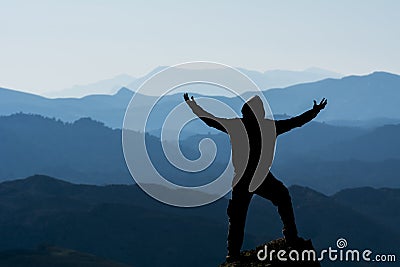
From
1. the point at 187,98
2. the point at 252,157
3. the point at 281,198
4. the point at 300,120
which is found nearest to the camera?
the point at 187,98

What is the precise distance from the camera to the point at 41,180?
16012 centimetres

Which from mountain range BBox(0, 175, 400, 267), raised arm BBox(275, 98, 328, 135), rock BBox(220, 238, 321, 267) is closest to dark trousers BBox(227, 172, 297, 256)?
rock BBox(220, 238, 321, 267)

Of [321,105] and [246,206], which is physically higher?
[321,105]

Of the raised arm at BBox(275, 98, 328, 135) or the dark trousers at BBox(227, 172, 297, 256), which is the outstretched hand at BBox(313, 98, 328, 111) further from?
the dark trousers at BBox(227, 172, 297, 256)

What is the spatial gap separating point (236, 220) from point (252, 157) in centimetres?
106

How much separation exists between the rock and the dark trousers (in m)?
0.18

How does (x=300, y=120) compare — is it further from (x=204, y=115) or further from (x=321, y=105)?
(x=204, y=115)

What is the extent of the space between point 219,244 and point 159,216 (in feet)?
58.1

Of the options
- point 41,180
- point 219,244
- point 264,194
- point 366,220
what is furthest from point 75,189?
point 264,194

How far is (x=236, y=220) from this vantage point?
9.98 m

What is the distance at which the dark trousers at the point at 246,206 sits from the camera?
984cm

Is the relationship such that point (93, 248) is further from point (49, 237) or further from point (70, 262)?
point (70, 262)

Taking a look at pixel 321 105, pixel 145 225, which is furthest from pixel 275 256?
pixel 145 225

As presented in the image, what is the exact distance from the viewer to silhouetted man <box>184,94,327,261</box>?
31.1 feet
